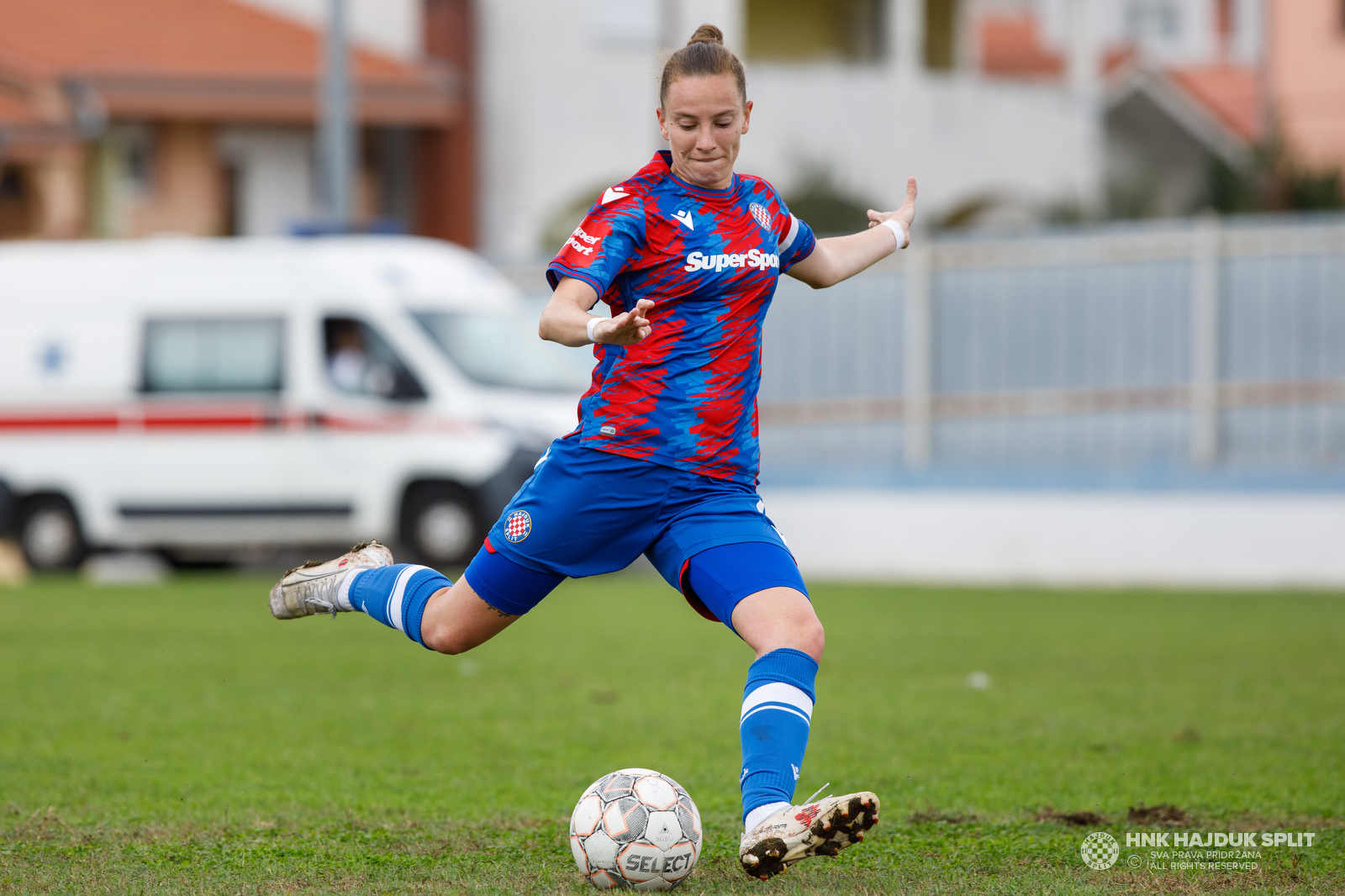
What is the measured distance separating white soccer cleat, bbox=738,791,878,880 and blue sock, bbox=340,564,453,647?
4.17 ft

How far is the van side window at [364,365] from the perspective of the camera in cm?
1512

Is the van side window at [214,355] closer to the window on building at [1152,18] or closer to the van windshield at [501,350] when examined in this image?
the van windshield at [501,350]

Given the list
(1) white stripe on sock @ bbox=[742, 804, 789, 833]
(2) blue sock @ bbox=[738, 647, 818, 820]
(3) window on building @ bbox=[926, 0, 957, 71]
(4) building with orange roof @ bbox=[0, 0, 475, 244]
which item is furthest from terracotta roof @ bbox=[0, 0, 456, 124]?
(1) white stripe on sock @ bbox=[742, 804, 789, 833]

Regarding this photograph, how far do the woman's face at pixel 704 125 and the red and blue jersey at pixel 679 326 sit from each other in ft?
0.22

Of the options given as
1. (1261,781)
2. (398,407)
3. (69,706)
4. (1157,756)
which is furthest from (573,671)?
(398,407)

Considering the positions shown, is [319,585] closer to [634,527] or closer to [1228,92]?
[634,527]

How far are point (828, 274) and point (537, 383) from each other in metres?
10.5

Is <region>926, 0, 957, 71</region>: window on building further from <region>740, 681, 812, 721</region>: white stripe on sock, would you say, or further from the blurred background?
Answer: <region>740, 681, 812, 721</region>: white stripe on sock

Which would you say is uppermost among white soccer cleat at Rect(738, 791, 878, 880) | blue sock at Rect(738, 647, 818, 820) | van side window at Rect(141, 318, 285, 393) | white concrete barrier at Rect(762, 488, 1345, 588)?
van side window at Rect(141, 318, 285, 393)

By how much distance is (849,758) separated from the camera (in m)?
6.38

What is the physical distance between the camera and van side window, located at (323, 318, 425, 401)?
15.1 metres

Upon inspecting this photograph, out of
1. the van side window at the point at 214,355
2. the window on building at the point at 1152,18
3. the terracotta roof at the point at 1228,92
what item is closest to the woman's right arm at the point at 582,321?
the van side window at the point at 214,355

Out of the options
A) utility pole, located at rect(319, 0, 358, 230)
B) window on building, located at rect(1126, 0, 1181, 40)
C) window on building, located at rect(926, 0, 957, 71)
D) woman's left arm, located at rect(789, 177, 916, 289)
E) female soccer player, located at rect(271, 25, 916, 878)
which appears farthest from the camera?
window on building, located at rect(1126, 0, 1181, 40)

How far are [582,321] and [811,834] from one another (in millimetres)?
1290
